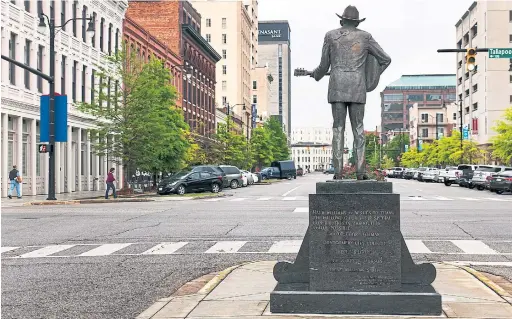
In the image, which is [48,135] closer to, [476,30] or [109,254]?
[109,254]

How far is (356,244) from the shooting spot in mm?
8164

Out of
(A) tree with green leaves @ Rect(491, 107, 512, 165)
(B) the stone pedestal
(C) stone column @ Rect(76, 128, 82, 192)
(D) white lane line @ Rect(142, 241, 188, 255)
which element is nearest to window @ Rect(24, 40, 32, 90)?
(C) stone column @ Rect(76, 128, 82, 192)

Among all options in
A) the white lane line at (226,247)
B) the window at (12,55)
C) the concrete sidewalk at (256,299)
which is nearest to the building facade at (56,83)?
the window at (12,55)

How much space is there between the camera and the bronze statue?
909 centimetres

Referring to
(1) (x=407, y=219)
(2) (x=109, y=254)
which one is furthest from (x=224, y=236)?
(1) (x=407, y=219)

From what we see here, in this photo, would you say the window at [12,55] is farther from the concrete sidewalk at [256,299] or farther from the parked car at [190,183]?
the concrete sidewalk at [256,299]

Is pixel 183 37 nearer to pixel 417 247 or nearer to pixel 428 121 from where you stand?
pixel 417 247

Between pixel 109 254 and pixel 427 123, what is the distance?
517 ft

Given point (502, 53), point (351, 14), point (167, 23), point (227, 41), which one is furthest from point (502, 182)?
point (227, 41)

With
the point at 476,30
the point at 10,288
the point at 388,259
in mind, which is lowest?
the point at 10,288

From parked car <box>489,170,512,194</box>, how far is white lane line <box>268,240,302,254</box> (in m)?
31.6

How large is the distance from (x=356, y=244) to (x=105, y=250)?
7740mm

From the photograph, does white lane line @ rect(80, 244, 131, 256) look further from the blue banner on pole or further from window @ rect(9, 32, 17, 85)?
window @ rect(9, 32, 17, 85)

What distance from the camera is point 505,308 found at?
792 cm
